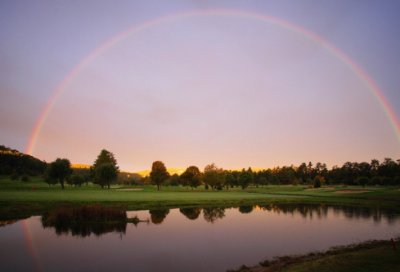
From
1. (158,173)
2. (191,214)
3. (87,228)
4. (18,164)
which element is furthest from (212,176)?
(18,164)

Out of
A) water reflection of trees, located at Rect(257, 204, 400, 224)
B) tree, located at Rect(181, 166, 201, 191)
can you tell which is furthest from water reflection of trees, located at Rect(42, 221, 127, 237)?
tree, located at Rect(181, 166, 201, 191)

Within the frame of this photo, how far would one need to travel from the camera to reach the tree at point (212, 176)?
106438mm

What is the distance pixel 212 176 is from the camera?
350 feet

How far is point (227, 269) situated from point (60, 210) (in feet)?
72.3

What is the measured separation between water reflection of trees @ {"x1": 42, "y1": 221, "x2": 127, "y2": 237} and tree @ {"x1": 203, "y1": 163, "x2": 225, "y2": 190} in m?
82.3

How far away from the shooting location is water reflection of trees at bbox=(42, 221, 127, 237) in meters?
21.5

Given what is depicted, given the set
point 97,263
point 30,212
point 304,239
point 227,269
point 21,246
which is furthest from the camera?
point 30,212

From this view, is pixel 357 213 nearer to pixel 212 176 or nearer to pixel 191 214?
pixel 191 214

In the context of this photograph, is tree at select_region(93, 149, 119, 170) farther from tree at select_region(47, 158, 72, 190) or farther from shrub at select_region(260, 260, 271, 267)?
shrub at select_region(260, 260, 271, 267)

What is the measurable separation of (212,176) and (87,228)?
281ft

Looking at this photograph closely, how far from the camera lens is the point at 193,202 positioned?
44.8 metres

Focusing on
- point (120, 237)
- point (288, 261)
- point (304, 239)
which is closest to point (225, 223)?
point (304, 239)

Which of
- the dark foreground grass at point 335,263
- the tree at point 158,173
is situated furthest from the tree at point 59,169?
the dark foreground grass at point 335,263

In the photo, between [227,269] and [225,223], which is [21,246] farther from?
[225,223]
